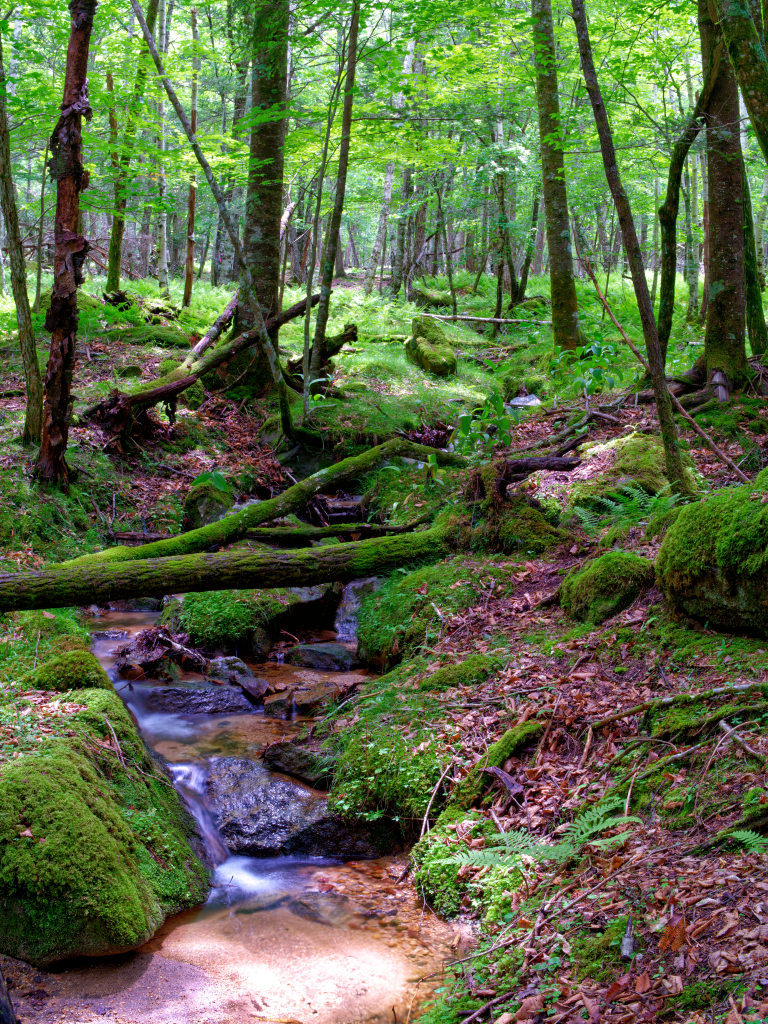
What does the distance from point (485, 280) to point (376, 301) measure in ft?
31.1

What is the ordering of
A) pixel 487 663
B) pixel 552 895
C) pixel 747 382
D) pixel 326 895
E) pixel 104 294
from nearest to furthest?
pixel 552 895
pixel 326 895
pixel 487 663
pixel 747 382
pixel 104 294

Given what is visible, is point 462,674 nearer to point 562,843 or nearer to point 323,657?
point 562,843

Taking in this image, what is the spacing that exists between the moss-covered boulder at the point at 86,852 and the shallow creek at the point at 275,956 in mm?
137

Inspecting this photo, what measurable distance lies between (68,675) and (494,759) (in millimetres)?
3048

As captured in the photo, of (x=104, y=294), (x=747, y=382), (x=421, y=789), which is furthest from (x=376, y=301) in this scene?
(x=421, y=789)

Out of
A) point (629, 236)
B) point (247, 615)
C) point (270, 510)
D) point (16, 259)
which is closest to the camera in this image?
point (629, 236)

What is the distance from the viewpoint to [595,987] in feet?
7.93

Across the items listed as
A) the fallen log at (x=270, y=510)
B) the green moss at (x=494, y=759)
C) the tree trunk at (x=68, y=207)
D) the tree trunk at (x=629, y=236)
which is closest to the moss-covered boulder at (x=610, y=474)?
the tree trunk at (x=629, y=236)

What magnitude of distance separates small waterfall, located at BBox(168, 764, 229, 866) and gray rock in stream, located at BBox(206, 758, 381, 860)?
0.05 m

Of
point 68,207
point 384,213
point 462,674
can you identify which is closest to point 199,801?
point 462,674

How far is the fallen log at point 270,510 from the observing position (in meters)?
6.25

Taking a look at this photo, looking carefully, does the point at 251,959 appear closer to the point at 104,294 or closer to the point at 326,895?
the point at 326,895

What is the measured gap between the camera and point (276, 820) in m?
4.62

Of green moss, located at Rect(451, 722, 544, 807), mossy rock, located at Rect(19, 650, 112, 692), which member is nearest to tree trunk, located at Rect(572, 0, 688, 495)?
green moss, located at Rect(451, 722, 544, 807)
